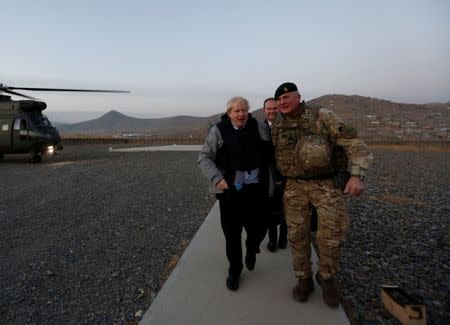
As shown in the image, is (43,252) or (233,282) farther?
(43,252)

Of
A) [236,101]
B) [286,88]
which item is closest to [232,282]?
[236,101]

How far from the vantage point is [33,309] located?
3.21m

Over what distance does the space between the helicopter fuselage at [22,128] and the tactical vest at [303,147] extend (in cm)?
1480

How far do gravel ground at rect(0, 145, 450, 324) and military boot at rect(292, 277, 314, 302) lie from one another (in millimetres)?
397

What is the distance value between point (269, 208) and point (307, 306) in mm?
Result: 997

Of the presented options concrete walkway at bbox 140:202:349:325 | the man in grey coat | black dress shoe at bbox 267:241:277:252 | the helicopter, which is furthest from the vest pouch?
the helicopter

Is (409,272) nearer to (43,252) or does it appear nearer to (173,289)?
(173,289)

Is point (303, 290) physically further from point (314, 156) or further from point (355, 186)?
point (314, 156)

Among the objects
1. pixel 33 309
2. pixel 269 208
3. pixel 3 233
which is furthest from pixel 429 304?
pixel 3 233

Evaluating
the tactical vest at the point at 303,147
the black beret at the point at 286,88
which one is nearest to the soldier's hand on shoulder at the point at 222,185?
the tactical vest at the point at 303,147

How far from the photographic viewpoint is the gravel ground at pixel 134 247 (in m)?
3.22

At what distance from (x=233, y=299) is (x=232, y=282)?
0.71 ft

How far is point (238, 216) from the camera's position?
325 cm

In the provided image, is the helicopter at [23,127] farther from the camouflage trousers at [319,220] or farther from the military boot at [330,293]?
the military boot at [330,293]
